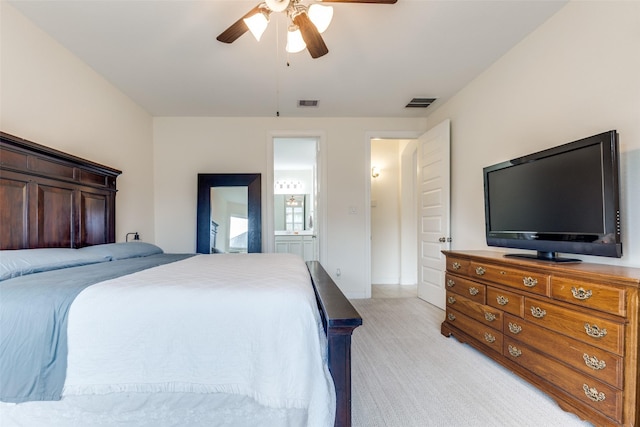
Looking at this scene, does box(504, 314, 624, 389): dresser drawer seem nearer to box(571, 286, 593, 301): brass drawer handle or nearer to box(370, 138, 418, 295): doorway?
box(571, 286, 593, 301): brass drawer handle

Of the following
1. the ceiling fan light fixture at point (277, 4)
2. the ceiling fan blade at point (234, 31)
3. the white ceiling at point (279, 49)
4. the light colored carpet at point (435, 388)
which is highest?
the white ceiling at point (279, 49)

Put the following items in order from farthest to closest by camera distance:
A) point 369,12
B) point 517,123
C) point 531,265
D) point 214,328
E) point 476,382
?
point 517,123 < point 369,12 < point 476,382 < point 531,265 < point 214,328

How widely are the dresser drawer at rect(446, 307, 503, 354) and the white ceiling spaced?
2317mm

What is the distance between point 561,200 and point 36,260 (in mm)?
3172

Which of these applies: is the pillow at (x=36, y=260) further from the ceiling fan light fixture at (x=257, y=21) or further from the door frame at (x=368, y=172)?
the door frame at (x=368, y=172)

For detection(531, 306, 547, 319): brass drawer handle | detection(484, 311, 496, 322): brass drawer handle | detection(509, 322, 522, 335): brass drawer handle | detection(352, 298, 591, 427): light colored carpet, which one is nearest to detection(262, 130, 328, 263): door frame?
detection(352, 298, 591, 427): light colored carpet

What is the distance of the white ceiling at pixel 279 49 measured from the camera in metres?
2.09

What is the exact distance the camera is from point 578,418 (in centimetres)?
157

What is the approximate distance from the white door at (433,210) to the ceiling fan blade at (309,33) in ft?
6.80

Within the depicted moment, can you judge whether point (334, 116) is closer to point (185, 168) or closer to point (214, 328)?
point (185, 168)

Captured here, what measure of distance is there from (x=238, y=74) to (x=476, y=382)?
3293mm

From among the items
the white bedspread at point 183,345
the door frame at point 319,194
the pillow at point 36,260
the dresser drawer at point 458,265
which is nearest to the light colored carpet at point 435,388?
the dresser drawer at point 458,265

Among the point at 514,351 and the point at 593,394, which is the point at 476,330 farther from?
the point at 593,394

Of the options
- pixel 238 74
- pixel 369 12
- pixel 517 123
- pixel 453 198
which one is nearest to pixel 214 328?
pixel 369 12
